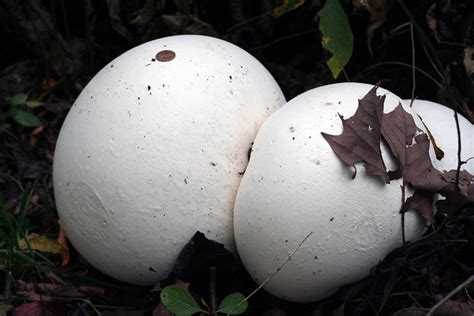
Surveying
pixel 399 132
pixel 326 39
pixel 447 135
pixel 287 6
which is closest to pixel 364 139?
pixel 399 132

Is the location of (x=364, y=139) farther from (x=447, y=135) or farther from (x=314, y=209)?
(x=447, y=135)

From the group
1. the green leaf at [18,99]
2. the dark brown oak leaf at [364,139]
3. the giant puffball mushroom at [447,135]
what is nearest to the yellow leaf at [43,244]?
the green leaf at [18,99]

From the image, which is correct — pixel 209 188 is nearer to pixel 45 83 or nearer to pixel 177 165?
pixel 177 165

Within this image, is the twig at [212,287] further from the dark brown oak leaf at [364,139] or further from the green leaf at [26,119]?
the green leaf at [26,119]

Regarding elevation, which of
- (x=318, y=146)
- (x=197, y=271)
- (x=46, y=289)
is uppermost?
(x=318, y=146)

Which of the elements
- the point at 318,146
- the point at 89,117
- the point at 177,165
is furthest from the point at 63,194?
the point at 318,146

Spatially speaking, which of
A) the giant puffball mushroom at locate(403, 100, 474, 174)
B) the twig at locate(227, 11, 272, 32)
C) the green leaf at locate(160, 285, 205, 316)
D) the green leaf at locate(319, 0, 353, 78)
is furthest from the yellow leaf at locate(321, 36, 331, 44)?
the green leaf at locate(160, 285, 205, 316)

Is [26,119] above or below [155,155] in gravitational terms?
below
